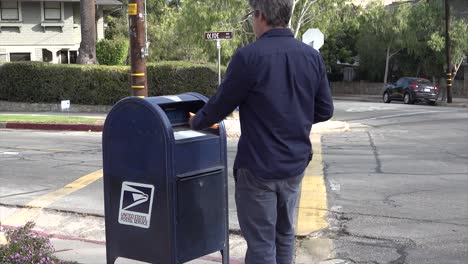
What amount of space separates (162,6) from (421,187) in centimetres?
3983

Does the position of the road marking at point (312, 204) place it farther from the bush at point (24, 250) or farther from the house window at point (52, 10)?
the house window at point (52, 10)

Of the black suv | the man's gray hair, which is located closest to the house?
the black suv

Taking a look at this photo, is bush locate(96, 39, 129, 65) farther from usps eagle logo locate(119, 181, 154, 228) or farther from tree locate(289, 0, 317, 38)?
usps eagle logo locate(119, 181, 154, 228)

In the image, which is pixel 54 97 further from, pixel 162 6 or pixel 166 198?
pixel 162 6

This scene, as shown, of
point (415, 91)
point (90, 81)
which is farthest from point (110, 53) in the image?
point (415, 91)

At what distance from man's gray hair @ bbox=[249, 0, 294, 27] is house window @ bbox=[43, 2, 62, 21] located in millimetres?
29988

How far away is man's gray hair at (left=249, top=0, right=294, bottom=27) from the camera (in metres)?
3.25

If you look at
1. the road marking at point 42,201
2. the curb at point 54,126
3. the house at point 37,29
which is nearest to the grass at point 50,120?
the curb at point 54,126

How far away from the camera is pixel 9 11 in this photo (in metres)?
30.1

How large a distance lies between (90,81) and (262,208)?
17876mm

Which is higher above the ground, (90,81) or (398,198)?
(90,81)

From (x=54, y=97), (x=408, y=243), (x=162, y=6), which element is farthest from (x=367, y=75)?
(x=408, y=243)

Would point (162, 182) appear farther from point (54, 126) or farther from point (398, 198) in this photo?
point (54, 126)

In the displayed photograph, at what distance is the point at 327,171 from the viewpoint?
30.6ft
